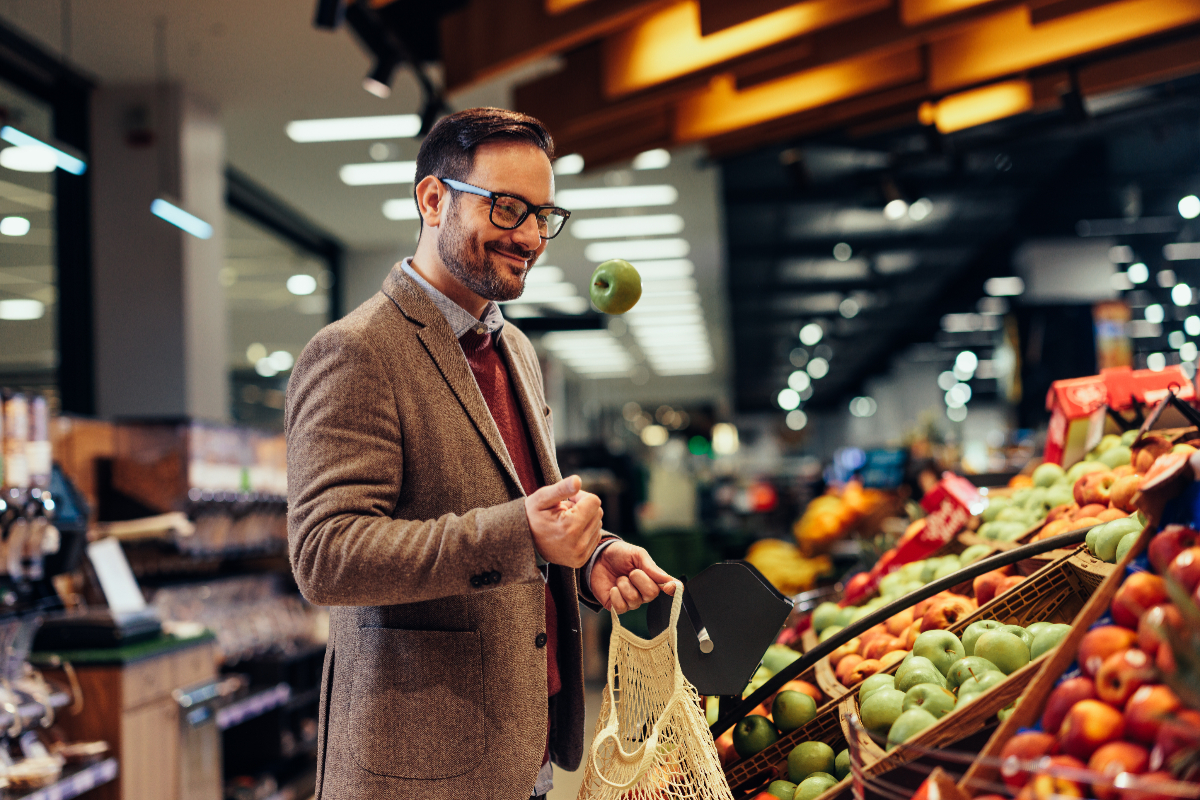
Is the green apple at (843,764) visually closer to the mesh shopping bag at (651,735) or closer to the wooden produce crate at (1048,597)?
the wooden produce crate at (1048,597)

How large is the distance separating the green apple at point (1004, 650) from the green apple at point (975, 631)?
38 millimetres

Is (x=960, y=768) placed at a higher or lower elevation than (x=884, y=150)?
lower

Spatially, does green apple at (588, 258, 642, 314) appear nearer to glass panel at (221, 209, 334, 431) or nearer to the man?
the man

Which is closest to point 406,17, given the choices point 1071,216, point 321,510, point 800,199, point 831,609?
point 831,609

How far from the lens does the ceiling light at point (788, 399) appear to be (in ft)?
116

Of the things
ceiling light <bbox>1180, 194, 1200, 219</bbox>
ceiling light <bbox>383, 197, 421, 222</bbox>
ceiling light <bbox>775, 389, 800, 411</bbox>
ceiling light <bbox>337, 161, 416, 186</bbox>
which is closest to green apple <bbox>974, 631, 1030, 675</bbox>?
ceiling light <bbox>337, 161, 416, 186</bbox>

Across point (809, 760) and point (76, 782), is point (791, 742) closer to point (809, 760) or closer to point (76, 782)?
point (809, 760)

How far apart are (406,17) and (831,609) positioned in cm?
389

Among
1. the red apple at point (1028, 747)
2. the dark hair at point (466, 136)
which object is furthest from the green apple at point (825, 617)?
the dark hair at point (466, 136)

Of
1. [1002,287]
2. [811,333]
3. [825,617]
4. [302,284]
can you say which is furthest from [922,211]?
[825,617]

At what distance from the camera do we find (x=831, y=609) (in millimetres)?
2561

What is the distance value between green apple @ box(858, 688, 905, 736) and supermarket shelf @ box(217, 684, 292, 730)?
3.89 m

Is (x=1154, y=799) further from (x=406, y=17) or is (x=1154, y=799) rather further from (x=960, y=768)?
(x=406, y=17)

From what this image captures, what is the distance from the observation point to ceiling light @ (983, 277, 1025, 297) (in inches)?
613
